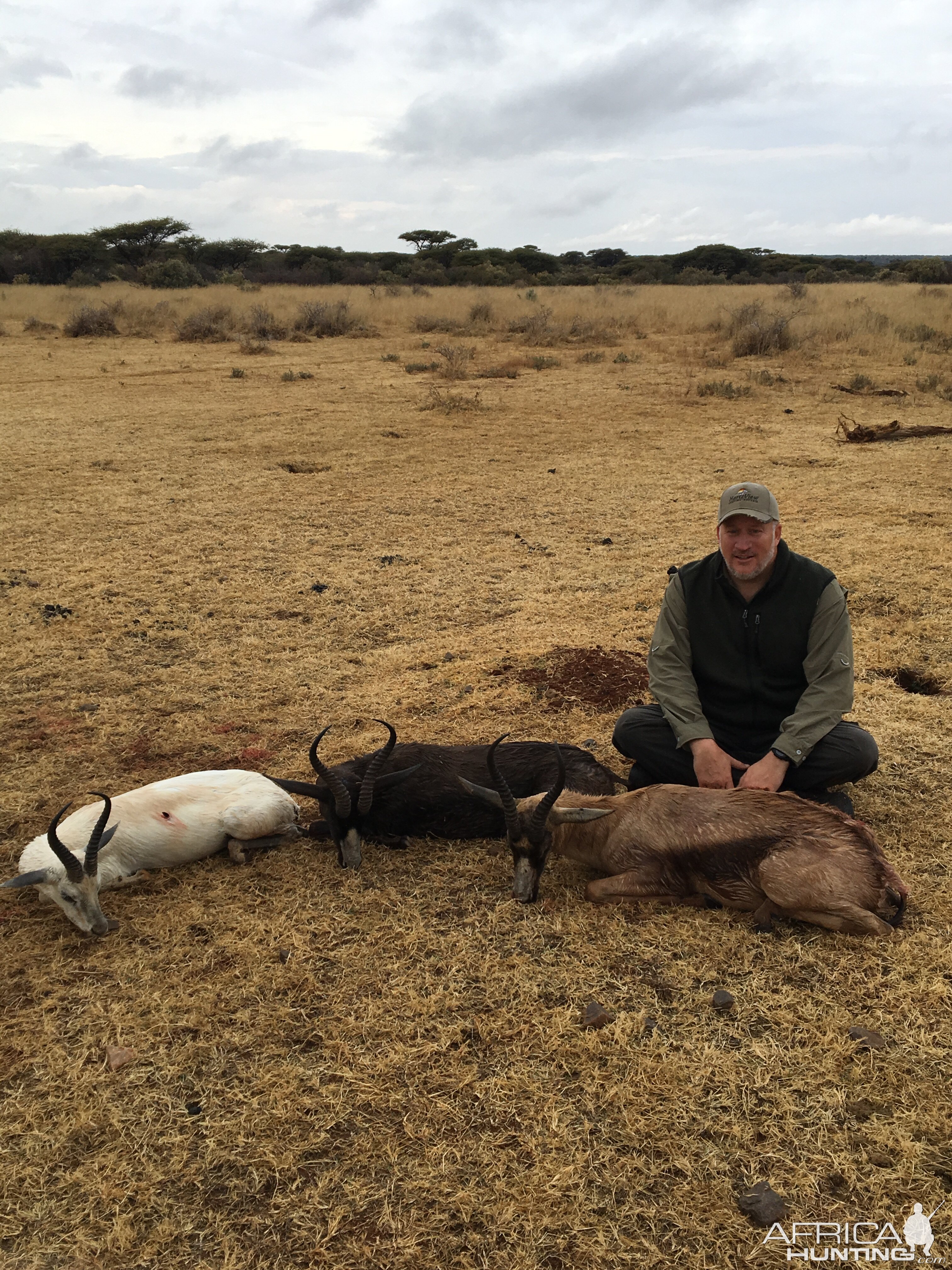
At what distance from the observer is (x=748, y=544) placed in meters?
4.06

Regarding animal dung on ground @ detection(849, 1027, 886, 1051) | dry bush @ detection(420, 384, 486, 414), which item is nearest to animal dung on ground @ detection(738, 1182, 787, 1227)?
animal dung on ground @ detection(849, 1027, 886, 1051)

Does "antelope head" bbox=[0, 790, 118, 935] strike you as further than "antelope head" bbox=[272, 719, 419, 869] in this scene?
No

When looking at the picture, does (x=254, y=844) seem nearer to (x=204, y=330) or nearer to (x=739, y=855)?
(x=739, y=855)

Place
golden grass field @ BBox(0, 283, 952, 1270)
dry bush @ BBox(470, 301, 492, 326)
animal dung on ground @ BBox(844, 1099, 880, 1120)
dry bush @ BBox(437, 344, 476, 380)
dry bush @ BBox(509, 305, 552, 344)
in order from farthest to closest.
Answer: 1. dry bush @ BBox(470, 301, 492, 326)
2. dry bush @ BBox(509, 305, 552, 344)
3. dry bush @ BBox(437, 344, 476, 380)
4. animal dung on ground @ BBox(844, 1099, 880, 1120)
5. golden grass field @ BBox(0, 283, 952, 1270)

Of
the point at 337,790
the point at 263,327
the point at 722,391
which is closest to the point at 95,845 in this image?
the point at 337,790

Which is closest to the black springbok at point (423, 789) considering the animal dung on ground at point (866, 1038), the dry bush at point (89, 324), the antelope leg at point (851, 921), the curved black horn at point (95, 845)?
the curved black horn at point (95, 845)

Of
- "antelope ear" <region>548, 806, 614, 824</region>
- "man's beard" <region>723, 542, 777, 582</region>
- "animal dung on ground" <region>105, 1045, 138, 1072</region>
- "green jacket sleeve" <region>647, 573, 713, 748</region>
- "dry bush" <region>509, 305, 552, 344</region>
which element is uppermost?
"dry bush" <region>509, 305, 552, 344</region>

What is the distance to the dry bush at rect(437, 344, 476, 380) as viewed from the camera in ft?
57.8

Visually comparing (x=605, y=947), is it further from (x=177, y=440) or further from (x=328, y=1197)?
(x=177, y=440)

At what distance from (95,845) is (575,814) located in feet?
7.20

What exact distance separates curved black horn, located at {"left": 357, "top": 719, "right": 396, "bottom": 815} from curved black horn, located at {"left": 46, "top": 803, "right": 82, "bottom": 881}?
1301mm

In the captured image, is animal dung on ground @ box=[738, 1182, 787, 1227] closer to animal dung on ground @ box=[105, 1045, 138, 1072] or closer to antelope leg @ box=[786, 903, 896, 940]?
antelope leg @ box=[786, 903, 896, 940]

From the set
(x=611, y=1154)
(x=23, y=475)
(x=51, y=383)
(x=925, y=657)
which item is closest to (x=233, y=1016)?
(x=611, y=1154)

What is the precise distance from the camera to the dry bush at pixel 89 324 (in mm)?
22250
